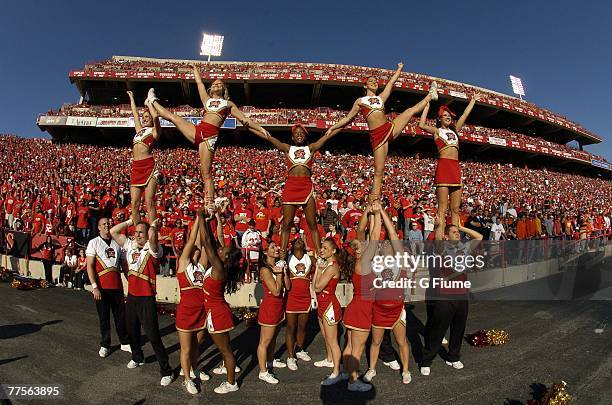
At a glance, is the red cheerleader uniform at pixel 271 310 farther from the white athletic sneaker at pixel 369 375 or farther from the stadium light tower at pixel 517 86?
the stadium light tower at pixel 517 86

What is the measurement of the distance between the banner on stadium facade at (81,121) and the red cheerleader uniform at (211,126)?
32963 mm

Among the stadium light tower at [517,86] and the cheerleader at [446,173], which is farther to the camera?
the stadium light tower at [517,86]

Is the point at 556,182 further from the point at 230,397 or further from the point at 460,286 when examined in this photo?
the point at 230,397

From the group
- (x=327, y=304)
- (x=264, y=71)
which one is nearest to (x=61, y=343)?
(x=327, y=304)

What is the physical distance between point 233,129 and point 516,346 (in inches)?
1212

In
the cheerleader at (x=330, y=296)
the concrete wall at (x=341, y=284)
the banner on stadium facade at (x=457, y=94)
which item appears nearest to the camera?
the cheerleader at (x=330, y=296)

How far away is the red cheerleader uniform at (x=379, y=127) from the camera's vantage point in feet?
21.4

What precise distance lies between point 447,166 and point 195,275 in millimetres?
5090

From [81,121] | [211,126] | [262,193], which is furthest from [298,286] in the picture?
[81,121]

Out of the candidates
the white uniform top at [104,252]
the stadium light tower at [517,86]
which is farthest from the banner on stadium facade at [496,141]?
the white uniform top at [104,252]

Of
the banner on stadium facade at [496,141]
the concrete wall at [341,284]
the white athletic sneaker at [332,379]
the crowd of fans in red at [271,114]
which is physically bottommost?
the concrete wall at [341,284]

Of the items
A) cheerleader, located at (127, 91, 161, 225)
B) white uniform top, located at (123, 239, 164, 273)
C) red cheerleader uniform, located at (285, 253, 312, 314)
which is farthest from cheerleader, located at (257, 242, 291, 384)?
cheerleader, located at (127, 91, 161, 225)

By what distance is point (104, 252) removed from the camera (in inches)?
246

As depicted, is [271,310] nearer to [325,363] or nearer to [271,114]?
[325,363]
